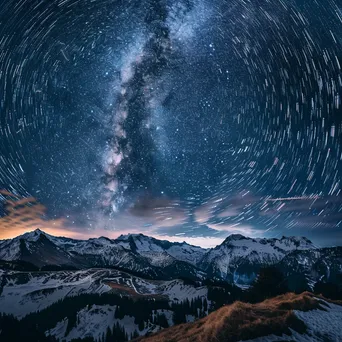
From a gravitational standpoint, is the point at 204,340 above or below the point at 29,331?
above

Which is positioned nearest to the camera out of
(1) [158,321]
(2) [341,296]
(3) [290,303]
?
(3) [290,303]

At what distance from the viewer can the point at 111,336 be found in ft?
444

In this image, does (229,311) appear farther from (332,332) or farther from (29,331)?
(29,331)

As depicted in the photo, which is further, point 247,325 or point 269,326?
point 269,326

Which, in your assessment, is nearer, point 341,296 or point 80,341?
point 341,296

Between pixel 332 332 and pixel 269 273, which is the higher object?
pixel 269 273

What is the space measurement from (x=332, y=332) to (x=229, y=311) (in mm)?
7654

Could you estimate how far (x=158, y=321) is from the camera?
486ft

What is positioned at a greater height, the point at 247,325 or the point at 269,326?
the point at 247,325

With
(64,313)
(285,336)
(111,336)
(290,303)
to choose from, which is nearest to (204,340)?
(285,336)

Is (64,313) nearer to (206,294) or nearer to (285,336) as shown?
(206,294)

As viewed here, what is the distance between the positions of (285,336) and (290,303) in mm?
6415

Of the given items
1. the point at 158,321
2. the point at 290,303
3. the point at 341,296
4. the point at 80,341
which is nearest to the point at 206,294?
the point at 158,321

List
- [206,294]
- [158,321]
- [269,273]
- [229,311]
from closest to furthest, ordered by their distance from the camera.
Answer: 1. [229,311]
2. [269,273]
3. [158,321]
4. [206,294]
